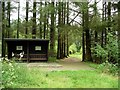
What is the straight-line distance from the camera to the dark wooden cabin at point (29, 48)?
43.3ft

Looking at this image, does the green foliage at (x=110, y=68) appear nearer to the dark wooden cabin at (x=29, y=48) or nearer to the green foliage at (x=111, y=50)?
the green foliage at (x=111, y=50)

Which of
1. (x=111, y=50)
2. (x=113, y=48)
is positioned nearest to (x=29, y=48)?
(x=111, y=50)

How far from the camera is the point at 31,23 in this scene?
54.3 feet

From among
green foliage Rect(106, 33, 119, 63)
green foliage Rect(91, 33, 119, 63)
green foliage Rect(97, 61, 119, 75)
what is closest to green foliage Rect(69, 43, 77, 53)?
green foliage Rect(91, 33, 119, 63)

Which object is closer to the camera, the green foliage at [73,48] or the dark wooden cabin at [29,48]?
the dark wooden cabin at [29,48]

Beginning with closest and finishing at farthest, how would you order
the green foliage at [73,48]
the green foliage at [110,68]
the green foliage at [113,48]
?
the green foliage at [110,68] → the green foliage at [113,48] → the green foliage at [73,48]

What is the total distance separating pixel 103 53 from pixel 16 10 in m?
12.0

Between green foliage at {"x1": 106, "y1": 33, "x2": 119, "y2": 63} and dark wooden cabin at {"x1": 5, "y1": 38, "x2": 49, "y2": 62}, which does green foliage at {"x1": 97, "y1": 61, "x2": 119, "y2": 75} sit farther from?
dark wooden cabin at {"x1": 5, "y1": 38, "x2": 49, "y2": 62}

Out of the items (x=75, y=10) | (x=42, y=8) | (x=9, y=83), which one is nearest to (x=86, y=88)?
(x=9, y=83)

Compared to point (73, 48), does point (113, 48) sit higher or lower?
higher

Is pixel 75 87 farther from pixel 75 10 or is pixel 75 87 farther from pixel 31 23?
pixel 31 23

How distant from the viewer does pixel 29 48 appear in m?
13.4

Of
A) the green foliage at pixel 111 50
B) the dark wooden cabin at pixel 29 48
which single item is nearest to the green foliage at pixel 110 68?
the green foliage at pixel 111 50

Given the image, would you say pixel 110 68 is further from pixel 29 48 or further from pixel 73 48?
pixel 73 48
